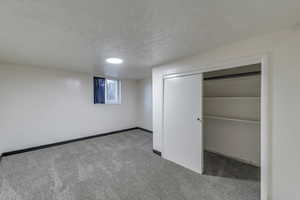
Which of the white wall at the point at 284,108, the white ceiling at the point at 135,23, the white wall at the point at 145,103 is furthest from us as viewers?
the white wall at the point at 145,103

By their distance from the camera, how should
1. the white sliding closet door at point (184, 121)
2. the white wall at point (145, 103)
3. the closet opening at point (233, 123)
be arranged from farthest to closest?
1. the white wall at point (145, 103)
2. the closet opening at point (233, 123)
3. the white sliding closet door at point (184, 121)

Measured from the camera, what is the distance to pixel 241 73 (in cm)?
289

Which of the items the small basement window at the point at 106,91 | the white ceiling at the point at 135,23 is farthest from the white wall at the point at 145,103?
the white ceiling at the point at 135,23

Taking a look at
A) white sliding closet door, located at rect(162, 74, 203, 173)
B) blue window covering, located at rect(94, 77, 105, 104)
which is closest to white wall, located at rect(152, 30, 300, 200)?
white sliding closet door, located at rect(162, 74, 203, 173)

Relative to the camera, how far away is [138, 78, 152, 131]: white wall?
16.6 ft

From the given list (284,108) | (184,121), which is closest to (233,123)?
(184,121)

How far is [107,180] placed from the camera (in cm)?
214

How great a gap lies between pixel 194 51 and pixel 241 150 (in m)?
2.34

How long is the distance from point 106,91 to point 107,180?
325cm

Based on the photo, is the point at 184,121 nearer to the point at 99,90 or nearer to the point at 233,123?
the point at 233,123

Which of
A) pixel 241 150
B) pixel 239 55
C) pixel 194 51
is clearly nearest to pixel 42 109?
pixel 194 51

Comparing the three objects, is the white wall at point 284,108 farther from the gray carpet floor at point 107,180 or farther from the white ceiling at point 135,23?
the gray carpet floor at point 107,180

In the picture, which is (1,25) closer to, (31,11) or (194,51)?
(31,11)

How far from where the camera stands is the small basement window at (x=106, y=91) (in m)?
4.51
